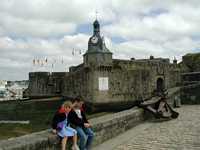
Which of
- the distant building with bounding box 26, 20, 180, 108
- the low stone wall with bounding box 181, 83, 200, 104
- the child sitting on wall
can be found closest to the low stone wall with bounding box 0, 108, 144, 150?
the child sitting on wall

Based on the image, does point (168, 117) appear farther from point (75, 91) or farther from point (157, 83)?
point (75, 91)

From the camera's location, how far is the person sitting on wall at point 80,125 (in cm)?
602

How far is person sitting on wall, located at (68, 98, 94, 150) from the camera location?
6020 millimetres

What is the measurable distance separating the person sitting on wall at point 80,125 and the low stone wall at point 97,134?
1.43 ft

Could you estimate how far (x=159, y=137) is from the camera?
327 inches

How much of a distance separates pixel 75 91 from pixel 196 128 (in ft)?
83.8

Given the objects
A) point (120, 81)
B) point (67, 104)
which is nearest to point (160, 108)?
point (67, 104)

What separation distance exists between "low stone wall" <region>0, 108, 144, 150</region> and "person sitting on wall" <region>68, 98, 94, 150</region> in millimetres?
435

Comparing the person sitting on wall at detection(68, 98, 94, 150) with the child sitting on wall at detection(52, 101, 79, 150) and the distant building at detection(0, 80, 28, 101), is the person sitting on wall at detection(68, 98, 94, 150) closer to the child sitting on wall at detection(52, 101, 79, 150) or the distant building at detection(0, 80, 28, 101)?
the child sitting on wall at detection(52, 101, 79, 150)

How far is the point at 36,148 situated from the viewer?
5137 millimetres

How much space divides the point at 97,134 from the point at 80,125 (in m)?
1.43

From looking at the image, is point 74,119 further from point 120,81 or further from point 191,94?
point 120,81

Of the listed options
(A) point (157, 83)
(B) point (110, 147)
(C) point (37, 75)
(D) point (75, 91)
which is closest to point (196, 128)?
(B) point (110, 147)

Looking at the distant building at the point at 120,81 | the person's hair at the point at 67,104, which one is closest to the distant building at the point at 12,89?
the distant building at the point at 120,81
